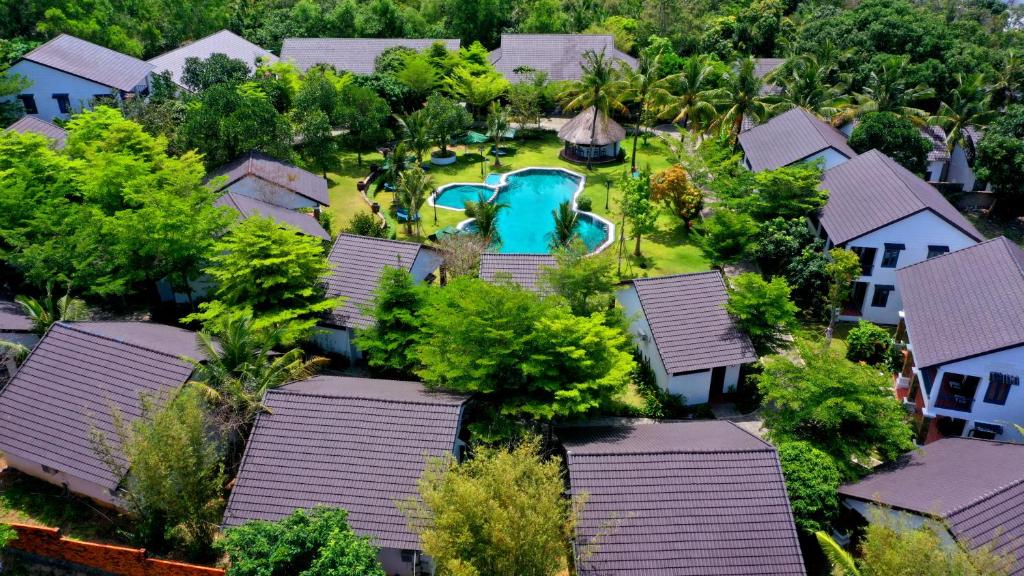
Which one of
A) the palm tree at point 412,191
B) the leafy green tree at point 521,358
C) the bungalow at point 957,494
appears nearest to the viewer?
the bungalow at point 957,494

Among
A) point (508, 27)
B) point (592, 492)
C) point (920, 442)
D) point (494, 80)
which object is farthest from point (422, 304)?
point (508, 27)

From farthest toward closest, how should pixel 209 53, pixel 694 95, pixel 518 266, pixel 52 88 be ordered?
1. pixel 209 53
2. pixel 694 95
3. pixel 52 88
4. pixel 518 266

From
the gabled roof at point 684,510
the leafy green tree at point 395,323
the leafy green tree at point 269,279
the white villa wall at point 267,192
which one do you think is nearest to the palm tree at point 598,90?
the white villa wall at point 267,192

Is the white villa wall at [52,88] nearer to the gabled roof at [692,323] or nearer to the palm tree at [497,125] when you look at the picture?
the palm tree at [497,125]

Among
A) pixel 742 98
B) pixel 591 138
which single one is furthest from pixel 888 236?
pixel 591 138


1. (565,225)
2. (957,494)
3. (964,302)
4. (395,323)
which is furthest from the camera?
(565,225)

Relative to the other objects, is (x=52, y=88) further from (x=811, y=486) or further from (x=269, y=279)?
(x=811, y=486)
